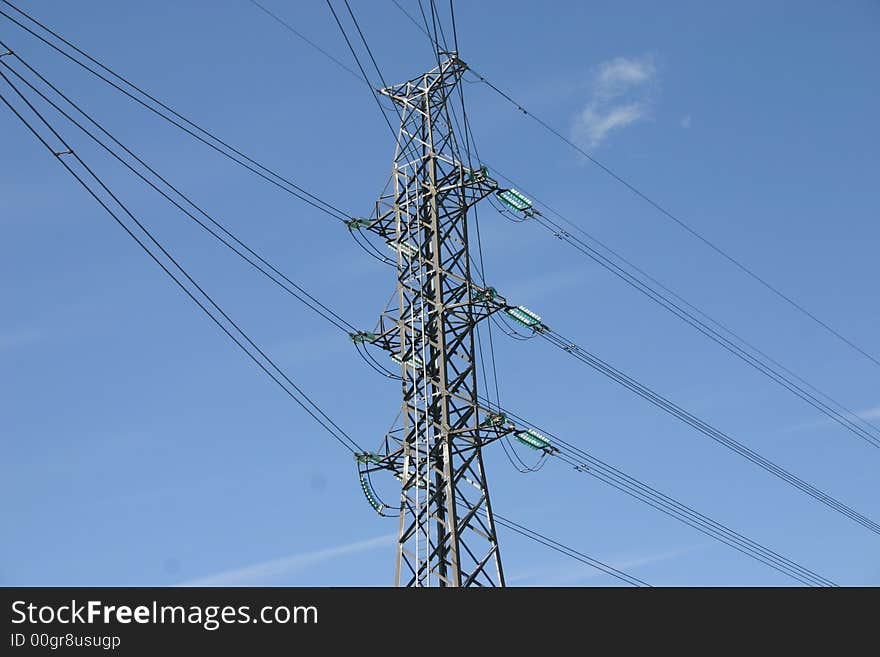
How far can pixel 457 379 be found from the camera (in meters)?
35.1

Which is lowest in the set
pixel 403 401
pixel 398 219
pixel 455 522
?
pixel 455 522

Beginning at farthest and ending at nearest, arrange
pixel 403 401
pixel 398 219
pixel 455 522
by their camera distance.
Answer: pixel 398 219 < pixel 403 401 < pixel 455 522
